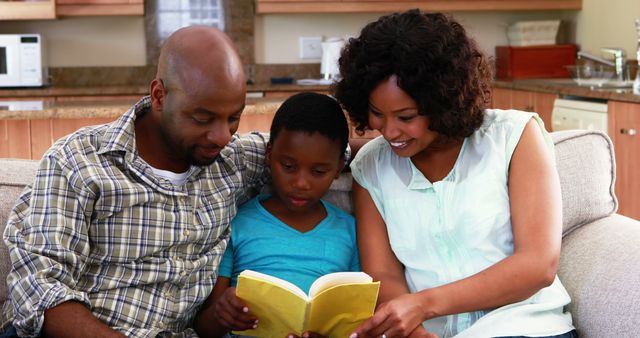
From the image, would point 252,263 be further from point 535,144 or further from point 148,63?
point 148,63

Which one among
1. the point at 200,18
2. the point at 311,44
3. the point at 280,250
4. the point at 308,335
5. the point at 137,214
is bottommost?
the point at 308,335

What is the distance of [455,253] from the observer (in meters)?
1.77

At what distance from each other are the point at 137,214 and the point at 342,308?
0.42m

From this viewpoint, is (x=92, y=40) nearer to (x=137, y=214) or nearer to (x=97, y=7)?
(x=97, y=7)

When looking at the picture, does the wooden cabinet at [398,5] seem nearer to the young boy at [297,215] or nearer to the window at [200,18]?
the window at [200,18]

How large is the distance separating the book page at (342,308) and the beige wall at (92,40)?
4232mm

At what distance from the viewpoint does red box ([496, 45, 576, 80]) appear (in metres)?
5.53

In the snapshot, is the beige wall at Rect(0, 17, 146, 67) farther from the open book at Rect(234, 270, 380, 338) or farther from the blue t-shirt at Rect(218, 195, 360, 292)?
the open book at Rect(234, 270, 380, 338)

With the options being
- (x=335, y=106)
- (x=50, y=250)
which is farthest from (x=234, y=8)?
(x=50, y=250)

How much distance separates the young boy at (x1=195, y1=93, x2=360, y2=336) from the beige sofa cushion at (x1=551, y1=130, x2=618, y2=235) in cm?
49

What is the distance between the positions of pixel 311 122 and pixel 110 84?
13.0 ft

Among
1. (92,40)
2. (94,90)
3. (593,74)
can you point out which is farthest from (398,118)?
(92,40)

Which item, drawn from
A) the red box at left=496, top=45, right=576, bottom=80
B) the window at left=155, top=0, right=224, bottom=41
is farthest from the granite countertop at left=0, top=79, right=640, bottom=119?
the window at left=155, top=0, right=224, bottom=41

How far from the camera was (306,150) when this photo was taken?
1.81m
